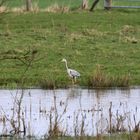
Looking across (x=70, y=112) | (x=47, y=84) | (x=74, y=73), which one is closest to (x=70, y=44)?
(x=74, y=73)

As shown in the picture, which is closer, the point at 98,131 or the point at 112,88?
the point at 98,131

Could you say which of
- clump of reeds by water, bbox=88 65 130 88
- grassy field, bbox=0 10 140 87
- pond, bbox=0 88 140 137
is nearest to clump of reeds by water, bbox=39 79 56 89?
grassy field, bbox=0 10 140 87

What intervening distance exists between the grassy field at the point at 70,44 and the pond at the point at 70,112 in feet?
4.10

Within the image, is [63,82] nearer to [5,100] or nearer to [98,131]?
[5,100]

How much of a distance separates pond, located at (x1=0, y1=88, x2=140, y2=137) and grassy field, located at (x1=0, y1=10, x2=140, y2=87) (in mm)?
1249

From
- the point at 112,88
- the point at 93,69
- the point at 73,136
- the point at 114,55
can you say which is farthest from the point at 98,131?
the point at 114,55

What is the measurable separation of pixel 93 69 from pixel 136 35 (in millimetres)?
6520

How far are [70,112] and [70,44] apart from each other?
10.7 metres

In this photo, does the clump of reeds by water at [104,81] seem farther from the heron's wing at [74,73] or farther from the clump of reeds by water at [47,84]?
the clump of reeds by water at [47,84]

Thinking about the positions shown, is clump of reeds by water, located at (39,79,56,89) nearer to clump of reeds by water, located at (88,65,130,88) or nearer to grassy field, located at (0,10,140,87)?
grassy field, located at (0,10,140,87)

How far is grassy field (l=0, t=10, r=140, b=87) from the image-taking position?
85.8 ft

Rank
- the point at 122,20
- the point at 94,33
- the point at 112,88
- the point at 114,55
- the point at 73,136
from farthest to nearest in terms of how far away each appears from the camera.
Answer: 1. the point at 122,20
2. the point at 94,33
3. the point at 114,55
4. the point at 112,88
5. the point at 73,136

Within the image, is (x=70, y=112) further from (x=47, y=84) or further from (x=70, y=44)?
(x=70, y=44)

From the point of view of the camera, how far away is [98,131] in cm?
1752
